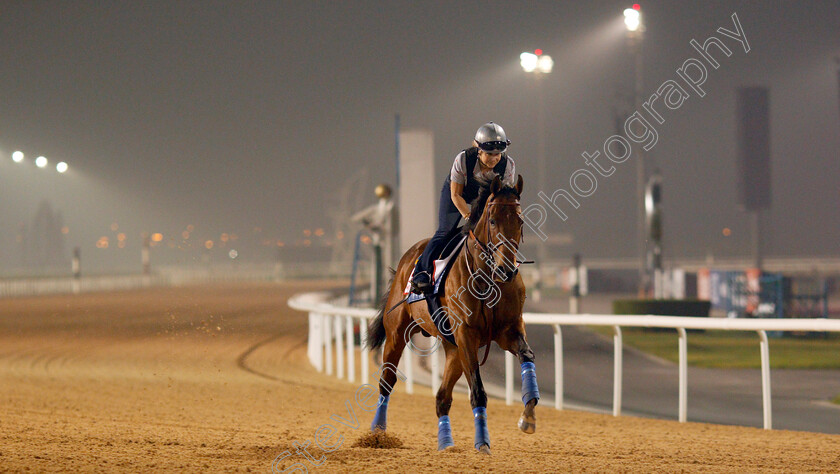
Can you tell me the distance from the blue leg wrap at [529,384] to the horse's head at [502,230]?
53 cm

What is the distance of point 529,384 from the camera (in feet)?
15.1

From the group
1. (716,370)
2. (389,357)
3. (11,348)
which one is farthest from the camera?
(11,348)

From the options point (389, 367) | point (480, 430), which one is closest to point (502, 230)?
point (480, 430)

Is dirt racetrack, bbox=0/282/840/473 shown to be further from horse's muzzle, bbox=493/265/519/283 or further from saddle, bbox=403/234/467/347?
horse's muzzle, bbox=493/265/519/283

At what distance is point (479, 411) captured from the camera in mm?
4730

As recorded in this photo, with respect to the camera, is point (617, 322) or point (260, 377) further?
point (260, 377)

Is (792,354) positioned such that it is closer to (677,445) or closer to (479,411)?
(677,445)

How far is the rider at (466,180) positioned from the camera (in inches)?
192

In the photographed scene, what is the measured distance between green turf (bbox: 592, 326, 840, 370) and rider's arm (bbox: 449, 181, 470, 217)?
8779mm

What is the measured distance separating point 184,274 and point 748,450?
4413cm

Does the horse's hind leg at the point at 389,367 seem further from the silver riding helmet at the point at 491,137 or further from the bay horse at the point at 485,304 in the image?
the silver riding helmet at the point at 491,137

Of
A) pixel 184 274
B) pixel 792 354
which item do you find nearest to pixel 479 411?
pixel 792 354

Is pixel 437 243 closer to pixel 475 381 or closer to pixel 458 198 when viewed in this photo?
pixel 458 198

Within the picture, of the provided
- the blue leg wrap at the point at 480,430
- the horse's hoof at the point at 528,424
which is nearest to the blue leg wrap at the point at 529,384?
the horse's hoof at the point at 528,424
